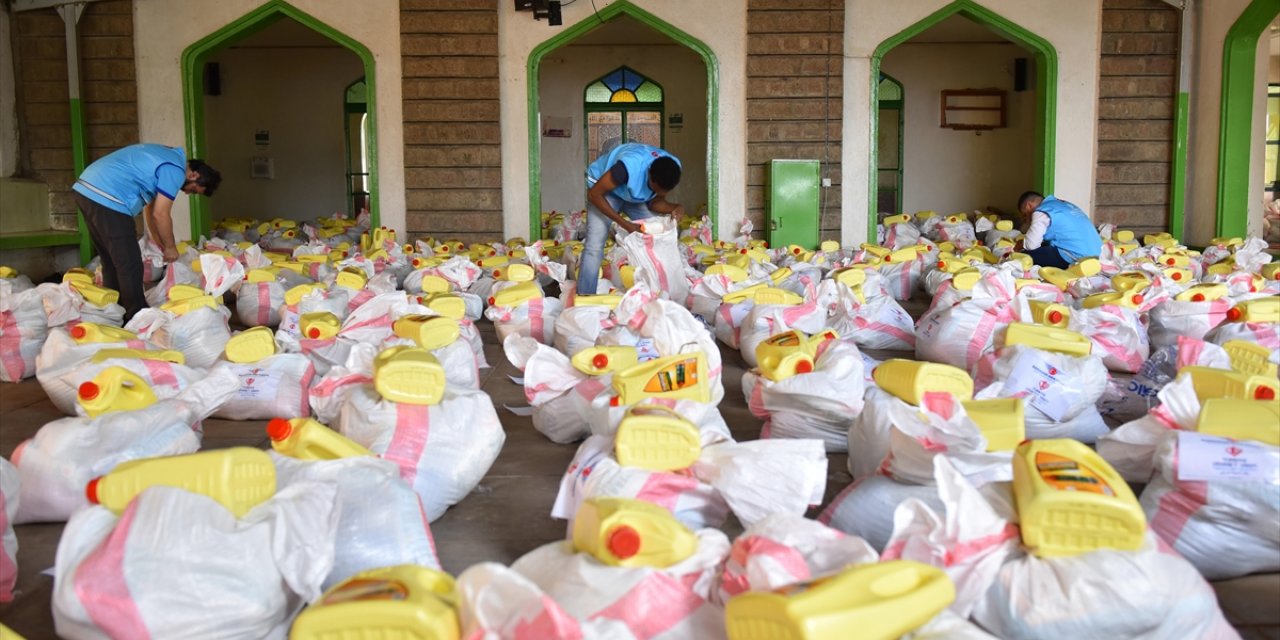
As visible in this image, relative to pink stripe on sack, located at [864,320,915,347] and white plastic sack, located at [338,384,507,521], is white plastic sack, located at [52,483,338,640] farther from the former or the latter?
pink stripe on sack, located at [864,320,915,347]

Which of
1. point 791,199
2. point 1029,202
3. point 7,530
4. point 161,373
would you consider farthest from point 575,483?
point 791,199

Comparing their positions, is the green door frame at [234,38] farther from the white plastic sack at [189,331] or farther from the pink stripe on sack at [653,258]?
the white plastic sack at [189,331]

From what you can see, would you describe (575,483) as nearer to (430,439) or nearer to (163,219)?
(430,439)

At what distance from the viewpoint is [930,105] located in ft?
47.4

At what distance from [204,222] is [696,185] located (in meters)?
7.13

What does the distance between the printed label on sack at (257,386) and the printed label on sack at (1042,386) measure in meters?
2.53

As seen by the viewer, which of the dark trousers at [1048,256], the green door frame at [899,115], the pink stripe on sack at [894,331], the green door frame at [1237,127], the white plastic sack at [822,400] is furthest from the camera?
the green door frame at [899,115]

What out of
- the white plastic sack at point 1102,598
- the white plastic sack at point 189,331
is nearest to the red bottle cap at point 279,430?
the white plastic sack at point 1102,598

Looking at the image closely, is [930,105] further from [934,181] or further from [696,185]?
[696,185]

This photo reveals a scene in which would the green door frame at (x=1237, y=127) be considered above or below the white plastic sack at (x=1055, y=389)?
above

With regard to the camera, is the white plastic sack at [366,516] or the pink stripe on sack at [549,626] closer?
the pink stripe on sack at [549,626]

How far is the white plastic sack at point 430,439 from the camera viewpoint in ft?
8.72

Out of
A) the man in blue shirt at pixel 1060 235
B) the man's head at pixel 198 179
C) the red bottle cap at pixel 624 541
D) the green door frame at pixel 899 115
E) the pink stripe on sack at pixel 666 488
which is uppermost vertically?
the green door frame at pixel 899 115

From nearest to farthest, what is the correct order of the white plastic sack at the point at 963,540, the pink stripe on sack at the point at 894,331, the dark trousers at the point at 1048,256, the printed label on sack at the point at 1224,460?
the white plastic sack at the point at 963,540 < the printed label on sack at the point at 1224,460 < the pink stripe on sack at the point at 894,331 < the dark trousers at the point at 1048,256
